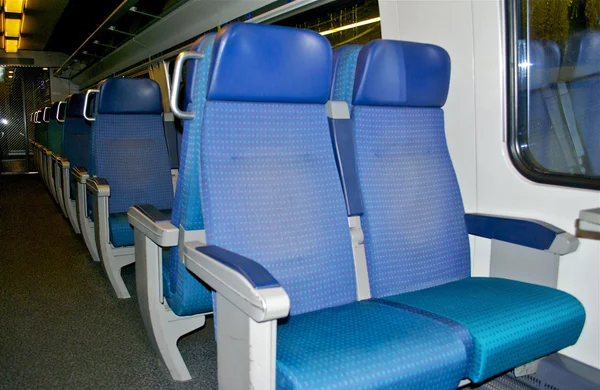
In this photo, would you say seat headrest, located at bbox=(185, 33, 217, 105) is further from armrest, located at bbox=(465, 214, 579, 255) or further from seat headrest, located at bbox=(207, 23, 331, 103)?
armrest, located at bbox=(465, 214, 579, 255)

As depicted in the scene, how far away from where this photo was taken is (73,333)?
9.62 feet

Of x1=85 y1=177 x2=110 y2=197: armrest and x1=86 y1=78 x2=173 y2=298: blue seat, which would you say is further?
x1=86 y1=78 x2=173 y2=298: blue seat

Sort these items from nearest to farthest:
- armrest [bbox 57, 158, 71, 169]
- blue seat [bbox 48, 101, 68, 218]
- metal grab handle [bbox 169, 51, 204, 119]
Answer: metal grab handle [bbox 169, 51, 204, 119] → armrest [bbox 57, 158, 71, 169] → blue seat [bbox 48, 101, 68, 218]

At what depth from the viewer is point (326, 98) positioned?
2.03 meters

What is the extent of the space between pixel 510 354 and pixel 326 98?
44.6 inches

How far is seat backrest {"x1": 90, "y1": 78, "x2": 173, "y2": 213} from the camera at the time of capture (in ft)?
12.5

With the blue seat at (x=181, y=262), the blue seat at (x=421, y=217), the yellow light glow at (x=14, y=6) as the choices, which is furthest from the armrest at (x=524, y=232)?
the yellow light glow at (x=14, y=6)

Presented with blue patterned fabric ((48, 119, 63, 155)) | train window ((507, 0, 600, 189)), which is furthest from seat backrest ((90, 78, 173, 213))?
blue patterned fabric ((48, 119, 63, 155))

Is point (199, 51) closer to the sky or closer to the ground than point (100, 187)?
closer to the sky

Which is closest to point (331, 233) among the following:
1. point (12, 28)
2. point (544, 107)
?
point (544, 107)

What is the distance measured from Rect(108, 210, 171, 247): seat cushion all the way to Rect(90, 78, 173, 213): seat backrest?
337mm

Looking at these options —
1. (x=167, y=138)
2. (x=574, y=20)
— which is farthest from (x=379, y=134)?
(x=167, y=138)

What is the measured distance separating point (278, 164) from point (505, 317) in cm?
97

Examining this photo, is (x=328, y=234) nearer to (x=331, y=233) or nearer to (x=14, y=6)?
(x=331, y=233)
